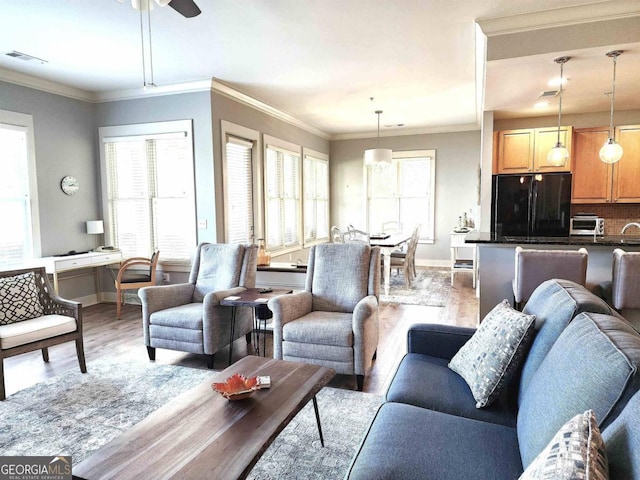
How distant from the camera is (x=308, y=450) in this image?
216 cm

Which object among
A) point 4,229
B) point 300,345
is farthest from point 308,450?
point 4,229

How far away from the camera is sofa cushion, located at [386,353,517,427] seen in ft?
5.61

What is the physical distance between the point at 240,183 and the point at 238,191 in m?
0.14

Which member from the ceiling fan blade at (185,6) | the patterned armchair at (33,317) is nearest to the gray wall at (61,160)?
the patterned armchair at (33,317)

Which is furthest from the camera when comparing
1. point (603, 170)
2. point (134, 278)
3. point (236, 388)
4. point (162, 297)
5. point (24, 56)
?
point (603, 170)

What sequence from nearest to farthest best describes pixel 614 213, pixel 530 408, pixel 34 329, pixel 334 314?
pixel 530 408 → pixel 34 329 → pixel 334 314 → pixel 614 213

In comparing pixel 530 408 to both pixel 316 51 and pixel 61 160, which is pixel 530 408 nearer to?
pixel 316 51

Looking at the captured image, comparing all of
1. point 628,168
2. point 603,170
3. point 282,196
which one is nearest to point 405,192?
point 282,196

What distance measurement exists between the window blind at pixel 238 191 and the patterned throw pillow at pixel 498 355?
400 cm

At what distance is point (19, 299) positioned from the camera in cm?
Result: 315

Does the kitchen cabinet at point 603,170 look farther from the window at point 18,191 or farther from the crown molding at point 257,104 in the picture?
the window at point 18,191

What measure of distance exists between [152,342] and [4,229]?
256cm

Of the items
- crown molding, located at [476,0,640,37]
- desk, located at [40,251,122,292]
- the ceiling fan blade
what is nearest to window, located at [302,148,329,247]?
desk, located at [40,251,122,292]

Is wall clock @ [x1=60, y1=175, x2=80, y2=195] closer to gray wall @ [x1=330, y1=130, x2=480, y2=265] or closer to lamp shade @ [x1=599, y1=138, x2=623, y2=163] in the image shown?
gray wall @ [x1=330, y1=130, x2=480, y2=265]
